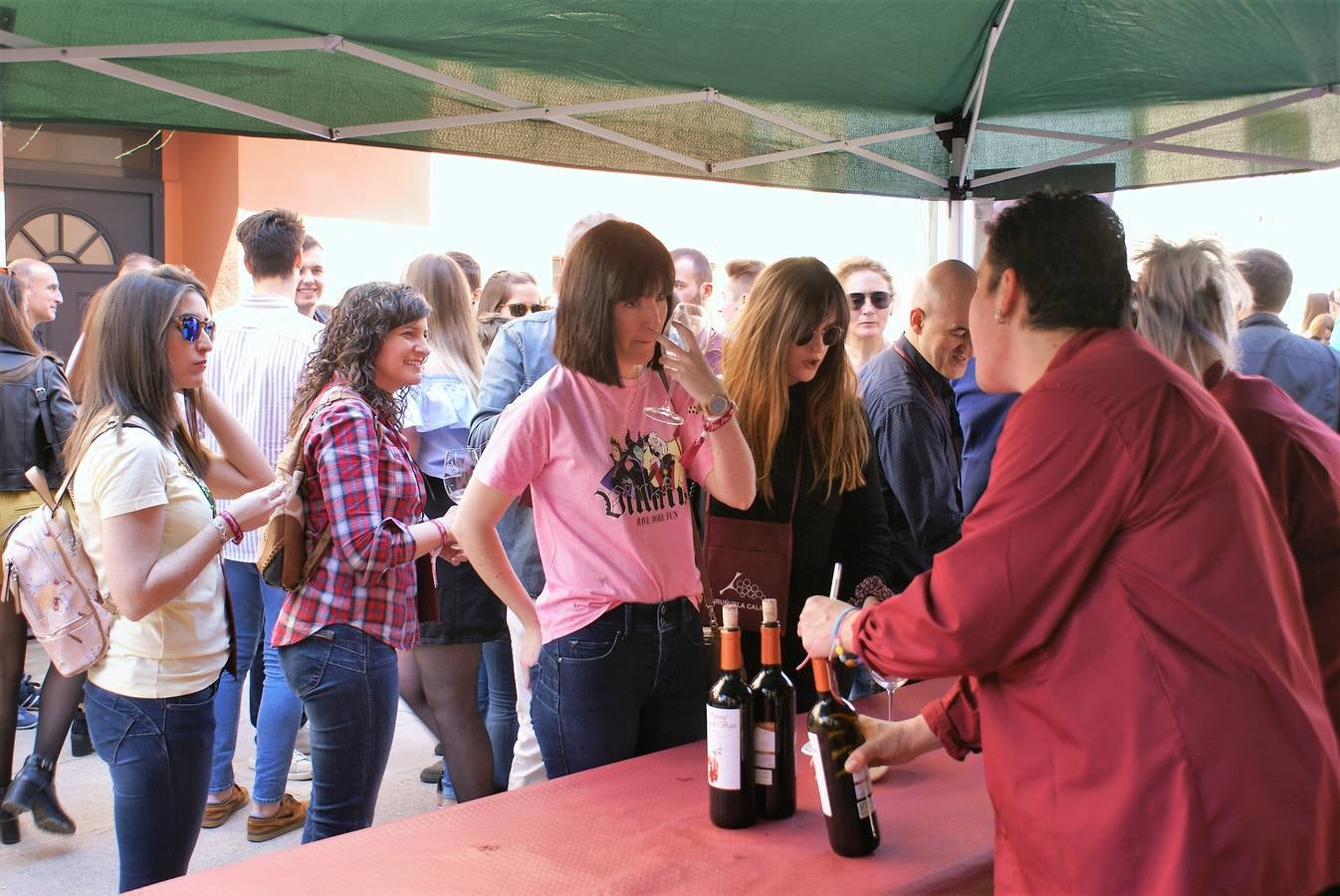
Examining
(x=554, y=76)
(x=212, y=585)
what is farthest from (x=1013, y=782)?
(x=554, y=76)

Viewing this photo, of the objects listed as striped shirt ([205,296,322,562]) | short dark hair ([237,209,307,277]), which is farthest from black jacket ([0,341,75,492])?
short dark hair ([237,209,307,277])

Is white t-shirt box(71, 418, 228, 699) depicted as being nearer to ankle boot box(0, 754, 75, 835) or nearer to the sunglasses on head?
the sunglasses on head

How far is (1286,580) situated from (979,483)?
1.68 m

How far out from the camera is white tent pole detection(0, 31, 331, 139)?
2.68m

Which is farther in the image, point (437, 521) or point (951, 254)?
point (951, 254)

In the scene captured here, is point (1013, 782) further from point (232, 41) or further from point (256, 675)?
point (256, 675)

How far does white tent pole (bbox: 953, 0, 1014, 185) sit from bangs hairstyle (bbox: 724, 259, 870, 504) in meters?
1.67

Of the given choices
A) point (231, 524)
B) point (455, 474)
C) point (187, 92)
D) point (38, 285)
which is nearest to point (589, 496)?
point (455, 474)

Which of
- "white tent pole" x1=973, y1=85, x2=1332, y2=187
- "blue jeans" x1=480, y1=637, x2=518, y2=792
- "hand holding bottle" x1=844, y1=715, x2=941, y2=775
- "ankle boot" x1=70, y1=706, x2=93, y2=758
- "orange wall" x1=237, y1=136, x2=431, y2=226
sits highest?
"orange wall" x1=237, y1=136, x2=431, y2=226

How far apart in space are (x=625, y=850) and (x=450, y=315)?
8.29 feet

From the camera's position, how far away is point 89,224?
8.04 metres

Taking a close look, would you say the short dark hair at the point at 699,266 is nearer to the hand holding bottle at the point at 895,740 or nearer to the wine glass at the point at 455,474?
the wine glass at the point at 455,474

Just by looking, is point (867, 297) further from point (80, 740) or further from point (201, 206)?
point (201, 206)

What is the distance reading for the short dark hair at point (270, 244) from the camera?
12.5 ft
